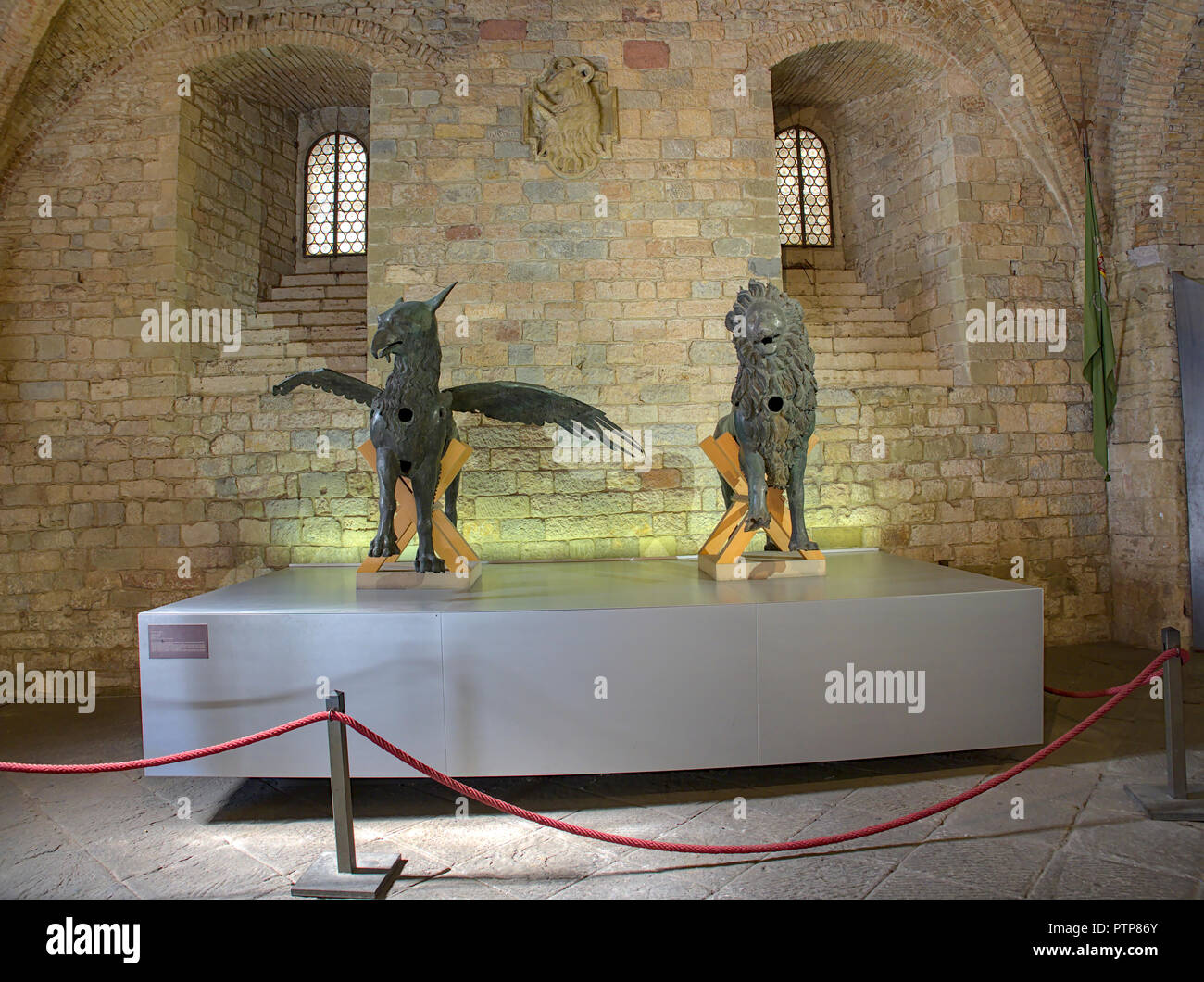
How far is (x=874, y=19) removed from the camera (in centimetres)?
547

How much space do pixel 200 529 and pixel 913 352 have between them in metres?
5.46

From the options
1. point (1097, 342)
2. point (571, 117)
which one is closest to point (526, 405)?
point (571, 117)

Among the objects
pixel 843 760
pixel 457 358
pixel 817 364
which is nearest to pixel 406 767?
pixel 843 760

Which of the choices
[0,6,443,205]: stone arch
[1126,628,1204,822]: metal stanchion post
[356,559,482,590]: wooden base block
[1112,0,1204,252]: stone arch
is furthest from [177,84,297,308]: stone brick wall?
[1112,0,1204,252]: stone arch

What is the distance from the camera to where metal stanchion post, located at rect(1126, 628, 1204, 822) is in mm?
2691

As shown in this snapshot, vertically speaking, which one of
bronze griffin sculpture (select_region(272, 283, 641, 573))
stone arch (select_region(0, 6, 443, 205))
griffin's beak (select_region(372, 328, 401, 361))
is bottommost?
bronze griffin sculpture (select_region(272, 283, 641, 573))

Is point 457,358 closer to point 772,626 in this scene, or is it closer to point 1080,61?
point 772,626

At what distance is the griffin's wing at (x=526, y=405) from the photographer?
3947 millimetres

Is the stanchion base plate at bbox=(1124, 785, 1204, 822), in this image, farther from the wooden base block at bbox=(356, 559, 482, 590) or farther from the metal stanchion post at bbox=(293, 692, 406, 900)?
the wooden base block at bbox=(356, 559, 482, 590)

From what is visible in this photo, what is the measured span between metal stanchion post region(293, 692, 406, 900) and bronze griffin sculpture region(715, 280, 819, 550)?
6.93 ft

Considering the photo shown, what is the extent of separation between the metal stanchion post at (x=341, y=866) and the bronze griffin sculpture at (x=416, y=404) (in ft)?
4.49

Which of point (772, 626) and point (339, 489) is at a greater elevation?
point (339, 489)

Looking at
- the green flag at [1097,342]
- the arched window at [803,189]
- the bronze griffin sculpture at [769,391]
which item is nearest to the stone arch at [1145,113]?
the green flag at [1097,342]

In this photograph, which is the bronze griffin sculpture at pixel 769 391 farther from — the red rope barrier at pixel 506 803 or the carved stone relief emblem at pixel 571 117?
the carved stone relief emblem at pixel 571 117
